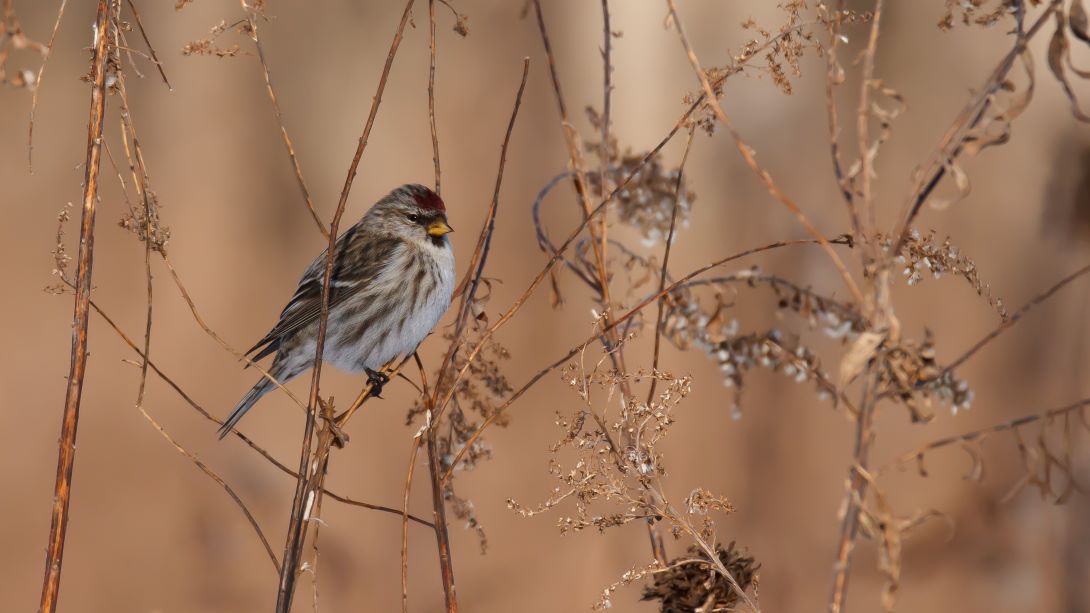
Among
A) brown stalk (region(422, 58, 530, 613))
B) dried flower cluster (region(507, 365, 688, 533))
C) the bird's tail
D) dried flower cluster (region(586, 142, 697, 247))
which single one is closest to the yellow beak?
the bird's tail

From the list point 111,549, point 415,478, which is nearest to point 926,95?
point 415,478

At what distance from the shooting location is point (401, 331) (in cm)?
195

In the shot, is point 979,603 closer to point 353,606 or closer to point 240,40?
point 353,606

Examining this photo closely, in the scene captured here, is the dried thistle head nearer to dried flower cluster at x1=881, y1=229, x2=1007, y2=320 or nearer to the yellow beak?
dried flower cluster at x1=881, y1=229, x2=1007, y2=320

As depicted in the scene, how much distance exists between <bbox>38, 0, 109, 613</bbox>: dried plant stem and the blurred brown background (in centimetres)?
132

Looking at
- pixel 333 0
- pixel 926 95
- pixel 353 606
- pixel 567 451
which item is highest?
pixel 333 0

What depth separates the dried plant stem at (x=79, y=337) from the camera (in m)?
0.91

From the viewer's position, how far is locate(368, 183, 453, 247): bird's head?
74.5 inches

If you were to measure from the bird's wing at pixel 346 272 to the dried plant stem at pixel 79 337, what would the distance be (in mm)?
1038

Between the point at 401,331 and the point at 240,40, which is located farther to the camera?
the point at 240,40

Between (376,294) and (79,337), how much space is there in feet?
3.60

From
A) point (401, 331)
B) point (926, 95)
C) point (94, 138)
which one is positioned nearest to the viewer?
point (94, 138)

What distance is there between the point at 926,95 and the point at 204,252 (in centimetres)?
171

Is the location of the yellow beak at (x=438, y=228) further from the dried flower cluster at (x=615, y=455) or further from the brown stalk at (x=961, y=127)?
the brown stalk at (x=961, y=127)
